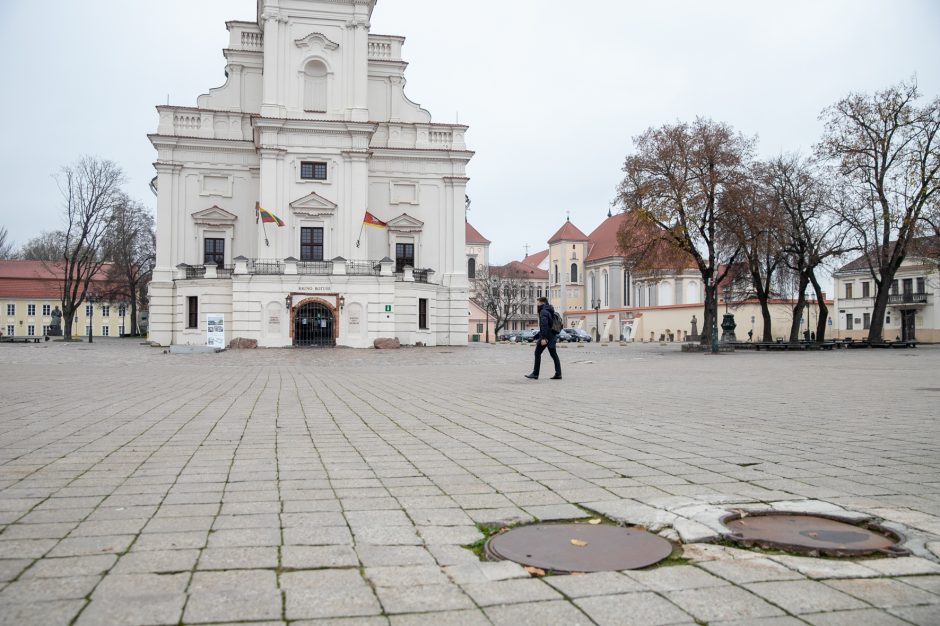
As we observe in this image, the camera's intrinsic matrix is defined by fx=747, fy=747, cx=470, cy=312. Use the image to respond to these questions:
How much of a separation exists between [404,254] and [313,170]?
808 cm

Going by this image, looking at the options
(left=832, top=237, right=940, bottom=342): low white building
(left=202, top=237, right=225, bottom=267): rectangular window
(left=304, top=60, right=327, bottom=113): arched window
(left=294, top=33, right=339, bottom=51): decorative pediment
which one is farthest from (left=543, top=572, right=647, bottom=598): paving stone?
(left=832, top=237, right=940, bottom=342): low white building

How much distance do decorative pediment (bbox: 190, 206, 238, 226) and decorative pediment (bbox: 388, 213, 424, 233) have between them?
991cm

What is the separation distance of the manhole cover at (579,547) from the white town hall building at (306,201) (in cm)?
3726

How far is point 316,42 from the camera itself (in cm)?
4497

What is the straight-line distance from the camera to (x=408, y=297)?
44.5 meters

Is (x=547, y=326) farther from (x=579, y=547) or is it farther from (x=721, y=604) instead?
(x=721, y=604)

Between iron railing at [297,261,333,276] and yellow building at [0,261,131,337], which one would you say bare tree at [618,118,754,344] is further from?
yellow building at [0,261,131,337]

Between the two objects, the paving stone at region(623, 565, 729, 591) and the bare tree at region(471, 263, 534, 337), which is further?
the bare tree at region(471, 263, 534, 337)

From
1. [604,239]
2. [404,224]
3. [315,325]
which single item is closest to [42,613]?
[315,325]

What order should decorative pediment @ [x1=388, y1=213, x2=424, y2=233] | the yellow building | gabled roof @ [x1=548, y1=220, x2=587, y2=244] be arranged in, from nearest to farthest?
decorative pediment @ [x1=388, y1=213, x2=424, y2=233]
the yellow building
gabled roof @ [x1=548, y1=220, x2=587, y2=244]

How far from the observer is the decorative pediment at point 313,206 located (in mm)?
44188

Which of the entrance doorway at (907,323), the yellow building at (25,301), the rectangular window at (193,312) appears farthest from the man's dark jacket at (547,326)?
the yellow building at (25,301)

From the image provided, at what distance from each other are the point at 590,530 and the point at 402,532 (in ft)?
3.43

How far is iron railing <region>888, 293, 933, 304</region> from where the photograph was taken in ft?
240
